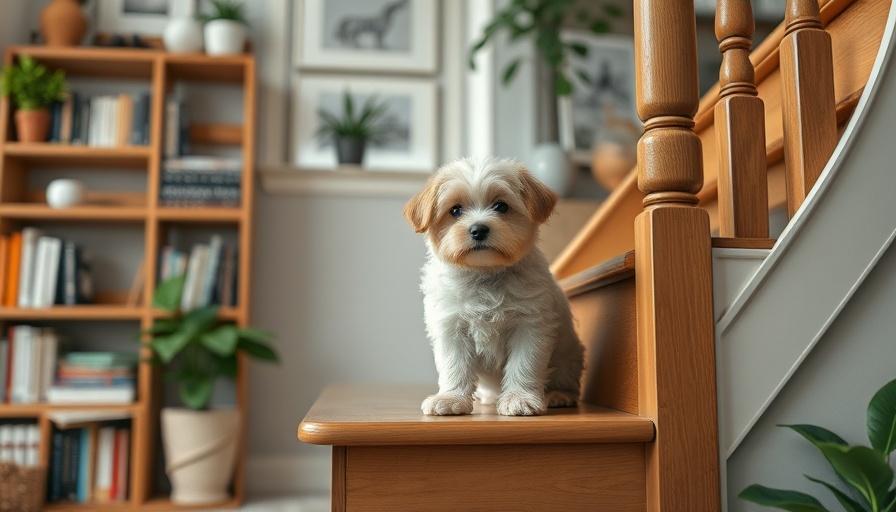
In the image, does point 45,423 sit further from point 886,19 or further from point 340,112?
point 886,19

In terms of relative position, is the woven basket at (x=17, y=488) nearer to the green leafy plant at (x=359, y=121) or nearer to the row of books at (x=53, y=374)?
the row of books at (x=53, y=374)

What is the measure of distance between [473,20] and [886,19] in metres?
2.61

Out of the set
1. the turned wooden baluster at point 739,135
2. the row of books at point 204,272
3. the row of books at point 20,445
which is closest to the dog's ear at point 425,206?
the turned wooden baluster at point 739,135

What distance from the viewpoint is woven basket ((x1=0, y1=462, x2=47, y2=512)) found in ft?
9.41

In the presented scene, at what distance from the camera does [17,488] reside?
2.88 meters

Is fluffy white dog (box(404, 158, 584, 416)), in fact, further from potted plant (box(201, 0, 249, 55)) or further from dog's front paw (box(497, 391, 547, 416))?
potted plant (box(201, 0, 249, 55))

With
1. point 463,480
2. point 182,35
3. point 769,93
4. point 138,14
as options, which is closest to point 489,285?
point 463,480

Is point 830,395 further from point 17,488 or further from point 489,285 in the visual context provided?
point 17,488

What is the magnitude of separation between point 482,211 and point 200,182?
2464 mm

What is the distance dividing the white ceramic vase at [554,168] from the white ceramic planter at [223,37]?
1.54 metres

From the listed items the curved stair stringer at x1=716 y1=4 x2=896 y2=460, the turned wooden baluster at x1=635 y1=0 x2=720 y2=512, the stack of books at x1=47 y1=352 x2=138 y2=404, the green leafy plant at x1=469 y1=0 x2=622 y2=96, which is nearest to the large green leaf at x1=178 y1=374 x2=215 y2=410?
the stack of books at x1=47 y1=352 x2=138 y2=404

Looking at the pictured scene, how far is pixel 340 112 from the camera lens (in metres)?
3.70

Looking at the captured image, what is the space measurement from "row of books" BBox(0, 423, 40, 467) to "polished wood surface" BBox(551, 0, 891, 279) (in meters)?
2.34

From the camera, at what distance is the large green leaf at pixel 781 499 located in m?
0.94
